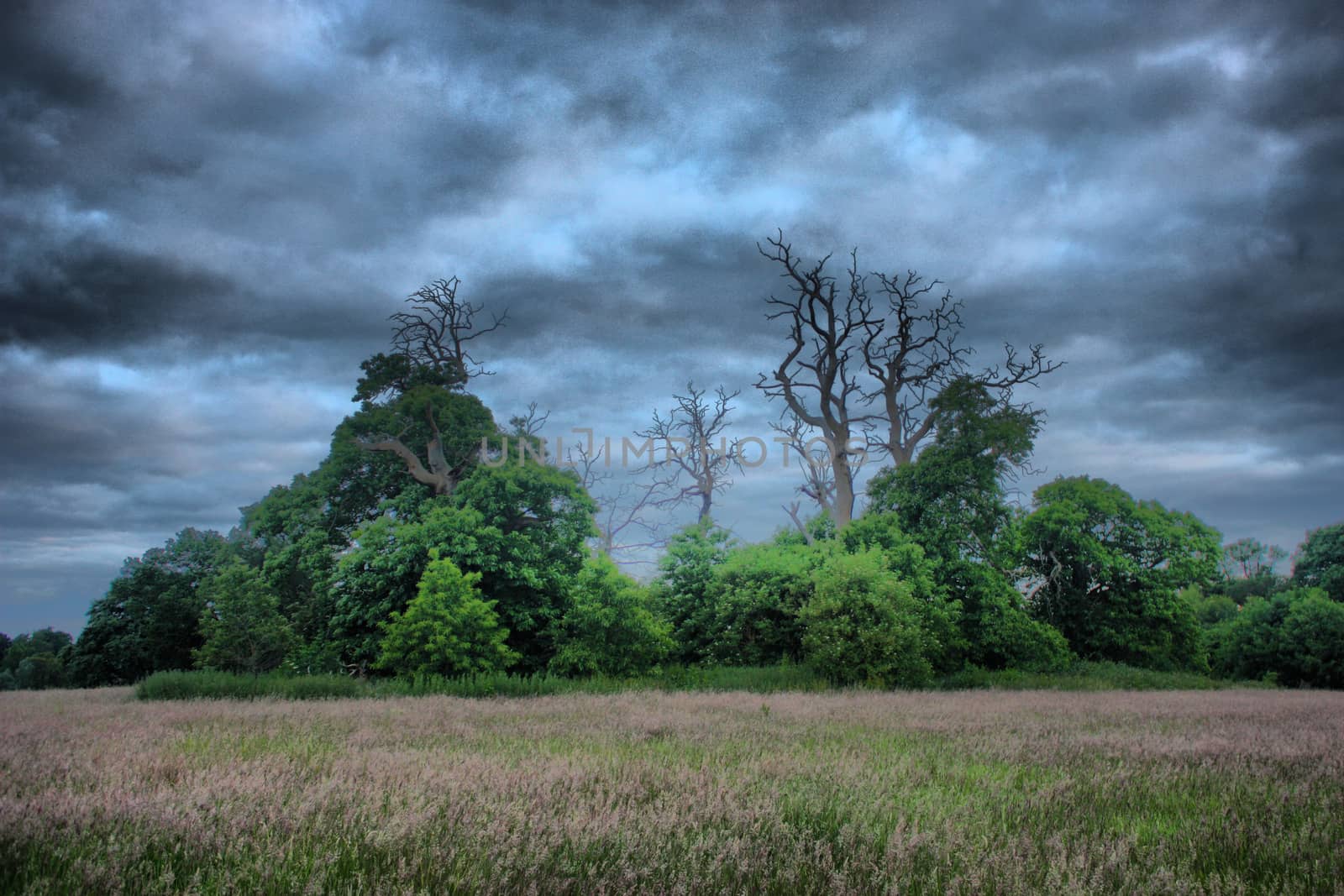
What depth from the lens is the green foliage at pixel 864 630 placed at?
A: 61.9 ft

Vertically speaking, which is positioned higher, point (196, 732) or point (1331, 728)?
point (196, 732)

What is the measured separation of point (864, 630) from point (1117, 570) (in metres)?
13.4

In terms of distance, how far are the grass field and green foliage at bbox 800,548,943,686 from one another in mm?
9837

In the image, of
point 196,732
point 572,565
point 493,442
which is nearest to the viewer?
point 196,732

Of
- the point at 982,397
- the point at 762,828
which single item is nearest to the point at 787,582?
the point at 982,397

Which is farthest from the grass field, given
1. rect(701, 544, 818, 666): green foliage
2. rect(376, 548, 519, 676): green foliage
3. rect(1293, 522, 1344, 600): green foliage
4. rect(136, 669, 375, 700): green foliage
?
rect(1293, 522, 1344, 600): green foliage

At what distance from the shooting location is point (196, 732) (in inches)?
331

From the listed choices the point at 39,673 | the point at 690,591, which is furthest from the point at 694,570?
the point at 39,673

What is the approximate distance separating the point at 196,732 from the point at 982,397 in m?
25.0

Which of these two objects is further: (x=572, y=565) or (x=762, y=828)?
(x=572, y=565)

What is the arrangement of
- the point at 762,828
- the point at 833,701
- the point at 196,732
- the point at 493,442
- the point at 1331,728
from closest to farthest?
1. the point at 762,828
2. the point at 196,732
3. the point at 1331,728
4. the point at 833,701
5. the point at 493,442

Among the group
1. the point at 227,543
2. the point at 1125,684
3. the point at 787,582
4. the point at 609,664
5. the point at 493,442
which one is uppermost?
the point at 493,442

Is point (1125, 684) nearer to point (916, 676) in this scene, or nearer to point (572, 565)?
point (916, 676)

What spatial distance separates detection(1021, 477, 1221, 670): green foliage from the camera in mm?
26797
